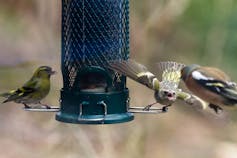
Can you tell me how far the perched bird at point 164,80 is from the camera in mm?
4992

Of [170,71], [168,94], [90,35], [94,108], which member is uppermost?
[90,35]

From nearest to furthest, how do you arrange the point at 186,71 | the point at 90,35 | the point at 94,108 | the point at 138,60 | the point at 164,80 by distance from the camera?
the point at 186,71
the point at 164,80
the point at 94,108
the point at 90,35
the point at 138,60

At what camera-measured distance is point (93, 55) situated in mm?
5324

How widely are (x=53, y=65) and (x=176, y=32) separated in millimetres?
990

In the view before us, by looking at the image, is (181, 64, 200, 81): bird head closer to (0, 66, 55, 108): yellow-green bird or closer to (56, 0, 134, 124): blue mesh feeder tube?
(56, 0, 134, 124): blue mesh feeder tube

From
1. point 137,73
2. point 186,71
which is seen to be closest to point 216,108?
point 186,71

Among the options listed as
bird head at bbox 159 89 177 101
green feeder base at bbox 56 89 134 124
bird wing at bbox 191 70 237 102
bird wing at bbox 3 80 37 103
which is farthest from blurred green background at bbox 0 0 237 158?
bird wing at bbox 191 70 237 102

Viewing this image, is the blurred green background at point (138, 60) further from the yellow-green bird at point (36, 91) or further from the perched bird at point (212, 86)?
the perched bird at point (212, 86)

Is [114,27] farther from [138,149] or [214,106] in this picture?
[138,149]

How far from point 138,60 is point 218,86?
2641mm

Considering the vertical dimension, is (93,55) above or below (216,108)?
above

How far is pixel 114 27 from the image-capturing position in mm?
5383

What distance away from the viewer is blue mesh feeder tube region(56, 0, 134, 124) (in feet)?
17.1

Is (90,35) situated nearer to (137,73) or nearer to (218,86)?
(137,73)
